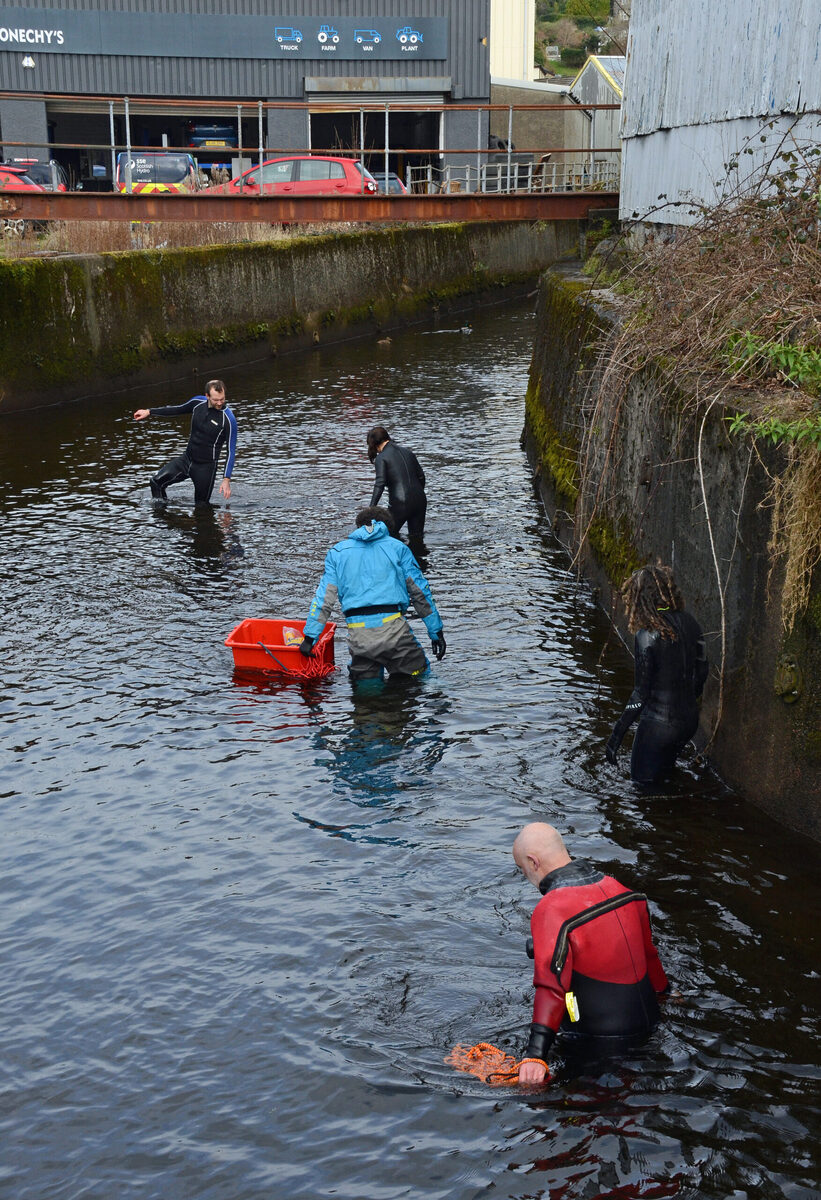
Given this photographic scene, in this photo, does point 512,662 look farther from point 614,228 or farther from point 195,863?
point 614,228

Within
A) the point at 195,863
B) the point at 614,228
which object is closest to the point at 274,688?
the point at 195,863

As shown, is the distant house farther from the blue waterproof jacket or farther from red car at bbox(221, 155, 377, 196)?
the blue waterproof jacket

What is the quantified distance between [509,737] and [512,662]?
1520 millimetres

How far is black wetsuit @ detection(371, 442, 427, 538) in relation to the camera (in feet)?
42.3

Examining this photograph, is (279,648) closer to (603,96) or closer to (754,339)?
(754,339)

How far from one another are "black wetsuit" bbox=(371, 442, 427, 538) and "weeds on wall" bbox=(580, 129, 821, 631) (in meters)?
1.93

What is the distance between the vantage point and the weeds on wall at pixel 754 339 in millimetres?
7145

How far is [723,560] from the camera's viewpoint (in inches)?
324

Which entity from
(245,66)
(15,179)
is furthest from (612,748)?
(245,66)

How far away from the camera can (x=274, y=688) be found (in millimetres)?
10312

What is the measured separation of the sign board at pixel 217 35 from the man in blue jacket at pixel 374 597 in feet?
124

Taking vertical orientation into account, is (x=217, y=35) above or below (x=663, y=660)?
above

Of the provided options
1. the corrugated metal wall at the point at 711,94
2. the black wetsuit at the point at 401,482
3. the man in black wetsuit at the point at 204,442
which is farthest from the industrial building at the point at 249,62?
the black wetsuit at the point at 401,482

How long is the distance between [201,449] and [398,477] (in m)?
3.47
